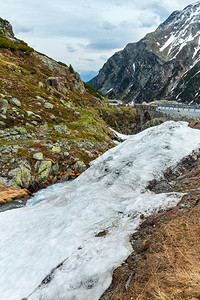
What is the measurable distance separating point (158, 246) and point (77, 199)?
24.7ft

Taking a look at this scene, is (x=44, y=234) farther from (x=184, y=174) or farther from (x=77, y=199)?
(x=184, y=174)

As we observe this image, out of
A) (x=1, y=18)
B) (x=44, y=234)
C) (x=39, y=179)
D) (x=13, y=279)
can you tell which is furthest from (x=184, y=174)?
(x=1, y=18)

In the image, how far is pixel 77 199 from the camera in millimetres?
12750

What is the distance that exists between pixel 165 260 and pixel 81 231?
4985 millimetres

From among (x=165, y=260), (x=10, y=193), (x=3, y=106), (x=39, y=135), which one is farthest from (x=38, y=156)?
(x=165, y=260)

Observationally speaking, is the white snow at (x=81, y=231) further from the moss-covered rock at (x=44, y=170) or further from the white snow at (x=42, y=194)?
the moss-covered rock at (x=44, y=170)

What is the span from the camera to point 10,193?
1738 centimetres

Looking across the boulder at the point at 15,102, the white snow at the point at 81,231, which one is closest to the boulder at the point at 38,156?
the white snow at the point at 81,231

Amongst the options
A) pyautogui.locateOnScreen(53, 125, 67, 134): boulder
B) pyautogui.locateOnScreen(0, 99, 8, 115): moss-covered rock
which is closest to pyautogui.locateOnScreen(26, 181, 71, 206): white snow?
pyautogui.locateOnScreen(53, 125, 67, 134): boulder

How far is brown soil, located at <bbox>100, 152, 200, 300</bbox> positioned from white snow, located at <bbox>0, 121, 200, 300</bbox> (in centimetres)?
58

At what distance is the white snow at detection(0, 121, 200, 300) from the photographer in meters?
6.60

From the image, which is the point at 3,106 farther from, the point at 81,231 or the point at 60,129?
the point at 81,231

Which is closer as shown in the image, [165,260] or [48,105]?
[165,260]

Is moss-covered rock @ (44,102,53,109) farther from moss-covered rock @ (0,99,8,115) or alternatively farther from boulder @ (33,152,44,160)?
boulder @ (33,152,44,160)
